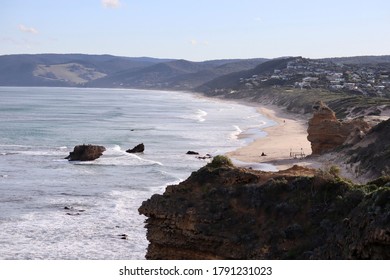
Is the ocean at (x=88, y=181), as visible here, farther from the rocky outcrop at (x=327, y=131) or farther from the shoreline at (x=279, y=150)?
the rocky outcrop at (x=327, y=131)

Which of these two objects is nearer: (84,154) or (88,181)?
(88,181)

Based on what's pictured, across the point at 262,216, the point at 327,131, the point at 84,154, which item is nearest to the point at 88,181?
the point at 84,154

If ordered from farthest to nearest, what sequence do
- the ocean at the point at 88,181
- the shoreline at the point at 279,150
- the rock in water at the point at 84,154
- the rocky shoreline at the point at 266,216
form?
the rock in water at the point at 84,154, the shoreline at the point at 279,150, the ocean at the point at 88,181, the rocky shoreline at the point at 266,216

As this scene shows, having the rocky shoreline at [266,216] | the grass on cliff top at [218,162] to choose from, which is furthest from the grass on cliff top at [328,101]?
the rocky shoreline at [266,216]

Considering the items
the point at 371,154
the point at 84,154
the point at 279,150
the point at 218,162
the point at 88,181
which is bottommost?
the point at 88,181

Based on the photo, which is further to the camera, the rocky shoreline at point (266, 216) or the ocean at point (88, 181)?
the ocean at point (88, 181)

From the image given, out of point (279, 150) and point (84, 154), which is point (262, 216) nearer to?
point (84, 154)

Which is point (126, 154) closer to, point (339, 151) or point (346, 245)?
point (339, 151)

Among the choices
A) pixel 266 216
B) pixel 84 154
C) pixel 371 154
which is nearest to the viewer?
pixel 266 216
